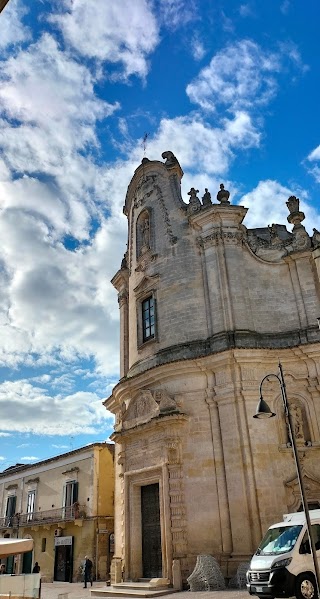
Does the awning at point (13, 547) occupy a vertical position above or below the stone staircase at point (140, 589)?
above

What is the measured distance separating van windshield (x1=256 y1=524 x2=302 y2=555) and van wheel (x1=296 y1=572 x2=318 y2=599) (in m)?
0.64

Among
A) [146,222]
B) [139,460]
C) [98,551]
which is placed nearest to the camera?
[139,460]

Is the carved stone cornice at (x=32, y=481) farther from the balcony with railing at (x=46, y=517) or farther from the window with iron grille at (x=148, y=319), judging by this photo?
the window with iron grille at (x=148, y=319)

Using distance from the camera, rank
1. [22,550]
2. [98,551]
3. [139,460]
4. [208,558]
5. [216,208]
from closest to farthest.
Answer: [22,550]
[208,558]
[139,460]
[216,208]
[98,551]

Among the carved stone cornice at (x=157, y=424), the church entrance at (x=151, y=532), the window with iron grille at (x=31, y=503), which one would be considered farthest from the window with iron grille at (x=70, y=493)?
the church entrance at (x=151, y=532)

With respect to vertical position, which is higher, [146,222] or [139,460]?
[146,222]

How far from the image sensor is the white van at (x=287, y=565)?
425 inches

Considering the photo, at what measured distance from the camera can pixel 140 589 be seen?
15984mm

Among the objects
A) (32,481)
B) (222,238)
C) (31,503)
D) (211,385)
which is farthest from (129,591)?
(32,481)

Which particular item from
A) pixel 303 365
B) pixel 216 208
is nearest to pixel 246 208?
pixel 216 208

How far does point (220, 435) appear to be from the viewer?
1736 cm

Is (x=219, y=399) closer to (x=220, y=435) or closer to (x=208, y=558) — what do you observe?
(x=220, y=435)

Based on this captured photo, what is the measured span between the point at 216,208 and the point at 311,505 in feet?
37.8

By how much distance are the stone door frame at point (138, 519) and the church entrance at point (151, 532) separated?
172mm
